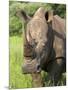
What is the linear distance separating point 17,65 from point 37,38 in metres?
0.37

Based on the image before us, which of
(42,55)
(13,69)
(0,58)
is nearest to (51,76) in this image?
(42,55)

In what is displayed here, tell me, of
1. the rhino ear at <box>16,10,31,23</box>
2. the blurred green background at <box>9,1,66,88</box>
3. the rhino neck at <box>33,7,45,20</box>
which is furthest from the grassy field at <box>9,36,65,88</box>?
the rhino neck at <box>33,7,45,20</box>

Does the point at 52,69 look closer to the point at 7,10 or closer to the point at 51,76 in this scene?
the point at 51,76

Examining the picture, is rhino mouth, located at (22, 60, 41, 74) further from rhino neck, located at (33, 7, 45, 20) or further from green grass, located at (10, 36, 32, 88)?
rhino neck, located at (33, 7, 45, 20)

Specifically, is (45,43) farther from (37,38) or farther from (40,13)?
(40,13)

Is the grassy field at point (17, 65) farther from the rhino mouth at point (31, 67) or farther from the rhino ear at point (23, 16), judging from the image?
the rhino ear at point (23, 16)

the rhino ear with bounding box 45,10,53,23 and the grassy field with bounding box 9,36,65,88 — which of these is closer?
the grassy field with bounding box 9,36,65,88

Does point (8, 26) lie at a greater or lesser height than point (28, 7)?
lesser

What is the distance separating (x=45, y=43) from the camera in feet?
8.16

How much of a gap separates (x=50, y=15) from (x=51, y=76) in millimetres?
683

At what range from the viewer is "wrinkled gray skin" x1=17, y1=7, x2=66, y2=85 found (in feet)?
8.05

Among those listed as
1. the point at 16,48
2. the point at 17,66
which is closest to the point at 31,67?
the point at 17,66

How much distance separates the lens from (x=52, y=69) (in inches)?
99.1

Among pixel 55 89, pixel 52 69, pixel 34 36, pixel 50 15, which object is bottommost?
pixel 55 89
